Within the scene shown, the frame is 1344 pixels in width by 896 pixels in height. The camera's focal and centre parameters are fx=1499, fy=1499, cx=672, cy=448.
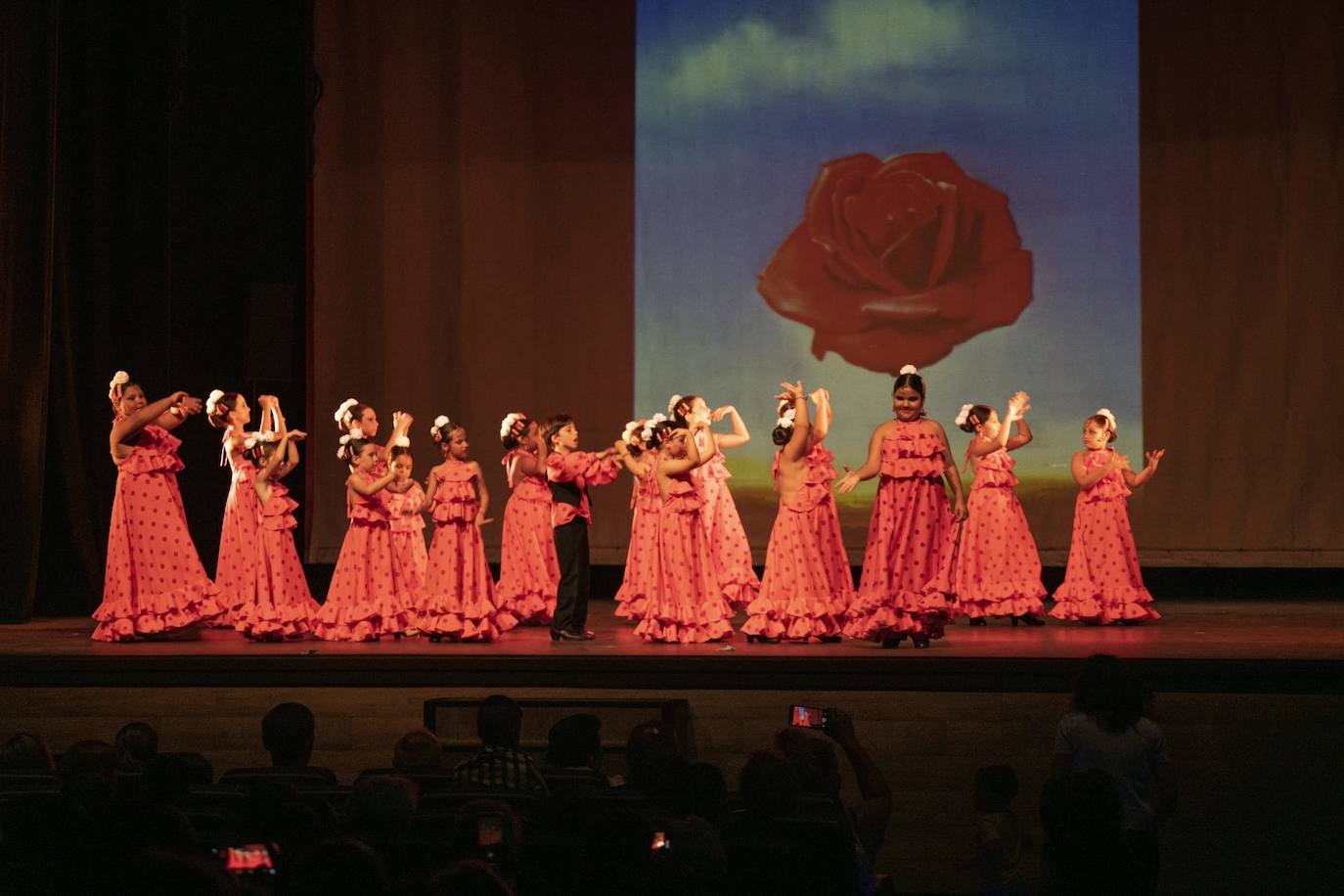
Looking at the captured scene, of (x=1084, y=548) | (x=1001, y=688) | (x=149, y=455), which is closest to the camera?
(x=1001, y=688)

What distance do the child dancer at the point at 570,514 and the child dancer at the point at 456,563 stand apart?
437mm

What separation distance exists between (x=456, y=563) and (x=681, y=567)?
1.32 meters

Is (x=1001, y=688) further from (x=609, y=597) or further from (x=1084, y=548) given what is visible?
(x=609, y=597)

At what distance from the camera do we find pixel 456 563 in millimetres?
8672

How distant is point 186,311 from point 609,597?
12.7ft

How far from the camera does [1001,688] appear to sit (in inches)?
271

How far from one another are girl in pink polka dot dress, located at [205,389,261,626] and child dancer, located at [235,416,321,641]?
8 centimetres

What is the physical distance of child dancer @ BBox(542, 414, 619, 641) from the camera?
857 cm

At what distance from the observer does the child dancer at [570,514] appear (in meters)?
8.57

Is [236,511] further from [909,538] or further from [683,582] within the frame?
[909,538]

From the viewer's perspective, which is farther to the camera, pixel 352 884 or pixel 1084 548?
pixel 1084 548

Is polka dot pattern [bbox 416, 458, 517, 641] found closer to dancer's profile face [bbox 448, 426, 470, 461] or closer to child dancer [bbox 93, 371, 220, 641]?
dancer's profile face [bbox 448, 426, 470, 461]

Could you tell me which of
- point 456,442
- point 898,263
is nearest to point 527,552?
point 456,442

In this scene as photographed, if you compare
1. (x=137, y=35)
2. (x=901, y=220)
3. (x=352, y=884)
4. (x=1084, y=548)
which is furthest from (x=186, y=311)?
(x=352, y=884)
